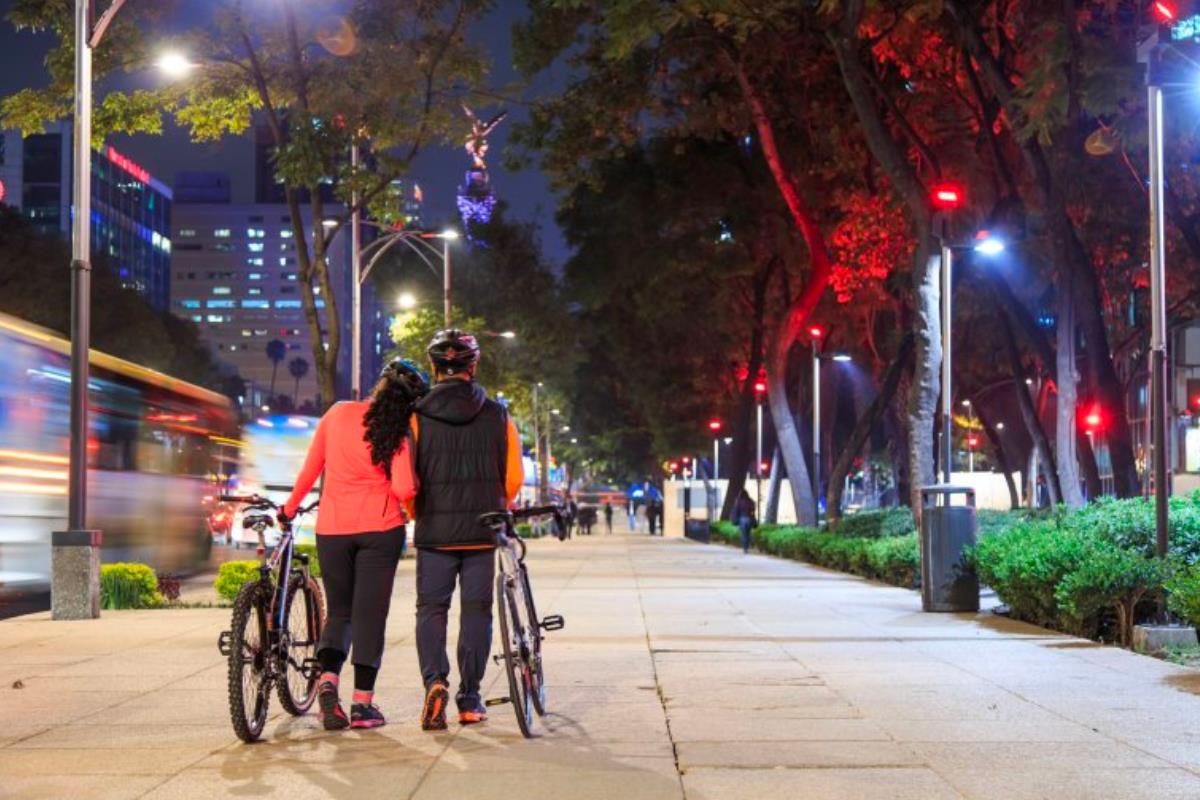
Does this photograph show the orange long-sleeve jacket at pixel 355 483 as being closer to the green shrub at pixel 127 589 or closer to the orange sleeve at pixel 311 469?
the orange sleeve at pixel 311 469

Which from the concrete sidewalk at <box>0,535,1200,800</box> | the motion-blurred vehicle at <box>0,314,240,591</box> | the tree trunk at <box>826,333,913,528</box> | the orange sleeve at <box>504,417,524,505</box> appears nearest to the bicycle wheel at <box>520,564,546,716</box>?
the concrete sidewalk at <box>0,535,1200,800</box>

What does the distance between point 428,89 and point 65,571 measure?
536 inches

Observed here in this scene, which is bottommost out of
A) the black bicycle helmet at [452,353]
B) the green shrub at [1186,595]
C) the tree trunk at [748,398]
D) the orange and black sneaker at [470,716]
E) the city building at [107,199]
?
the orange and black sneaker at [470,716]

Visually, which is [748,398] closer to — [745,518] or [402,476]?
[745,518]

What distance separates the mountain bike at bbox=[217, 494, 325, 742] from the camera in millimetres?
8461

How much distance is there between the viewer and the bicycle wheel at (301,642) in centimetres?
927

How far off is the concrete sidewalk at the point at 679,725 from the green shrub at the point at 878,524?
15848 mm

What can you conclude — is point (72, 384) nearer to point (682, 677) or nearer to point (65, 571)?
point (65, 571)

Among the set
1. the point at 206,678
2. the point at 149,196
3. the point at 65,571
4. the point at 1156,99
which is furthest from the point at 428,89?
the point at 149,196

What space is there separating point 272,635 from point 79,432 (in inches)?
369

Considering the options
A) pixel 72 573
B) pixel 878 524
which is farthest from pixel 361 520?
pixel 878 524

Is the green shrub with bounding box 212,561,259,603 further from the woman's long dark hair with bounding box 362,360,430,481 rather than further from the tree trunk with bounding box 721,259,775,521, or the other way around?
the tree trunk with bounding box 721,259,775,521

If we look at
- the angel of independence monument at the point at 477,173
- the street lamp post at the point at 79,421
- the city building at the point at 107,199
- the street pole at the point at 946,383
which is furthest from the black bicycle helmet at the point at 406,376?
the city building at the point at 107,199

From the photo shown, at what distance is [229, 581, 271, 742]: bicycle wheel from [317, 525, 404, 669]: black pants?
35 centimetres
